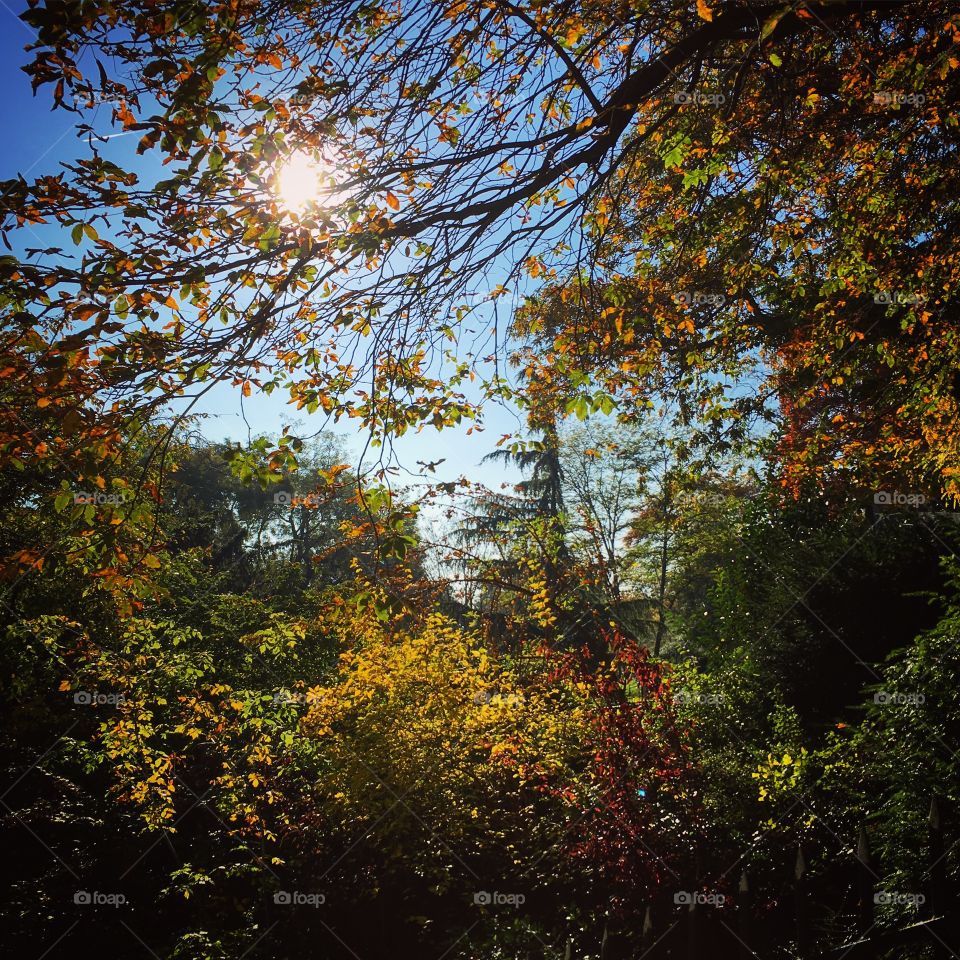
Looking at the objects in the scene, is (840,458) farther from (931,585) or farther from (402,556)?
(402,556)

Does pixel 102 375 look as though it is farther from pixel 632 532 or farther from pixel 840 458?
pixel 632 532

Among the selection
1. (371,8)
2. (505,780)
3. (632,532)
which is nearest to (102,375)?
(371,8)

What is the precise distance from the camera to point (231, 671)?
9484mm

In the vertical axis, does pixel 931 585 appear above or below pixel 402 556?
below

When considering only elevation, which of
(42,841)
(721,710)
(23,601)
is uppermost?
(23,601)

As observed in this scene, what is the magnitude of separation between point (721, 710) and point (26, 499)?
10.9 meters

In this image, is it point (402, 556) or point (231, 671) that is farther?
point (231, 671)

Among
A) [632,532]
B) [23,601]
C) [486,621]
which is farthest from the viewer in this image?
[632,532]

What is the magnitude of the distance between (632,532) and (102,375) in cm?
2172

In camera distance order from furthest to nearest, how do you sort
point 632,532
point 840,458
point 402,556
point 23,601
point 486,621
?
point 632,532 < point 23,601 < point 486,621 < point 840,458 < point 402,556

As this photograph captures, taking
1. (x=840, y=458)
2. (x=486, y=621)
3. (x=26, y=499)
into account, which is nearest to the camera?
(x=840, y=458)

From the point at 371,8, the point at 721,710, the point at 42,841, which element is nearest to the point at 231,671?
the point at 42,841

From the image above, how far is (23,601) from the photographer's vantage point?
351 inches

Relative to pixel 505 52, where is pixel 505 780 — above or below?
below
